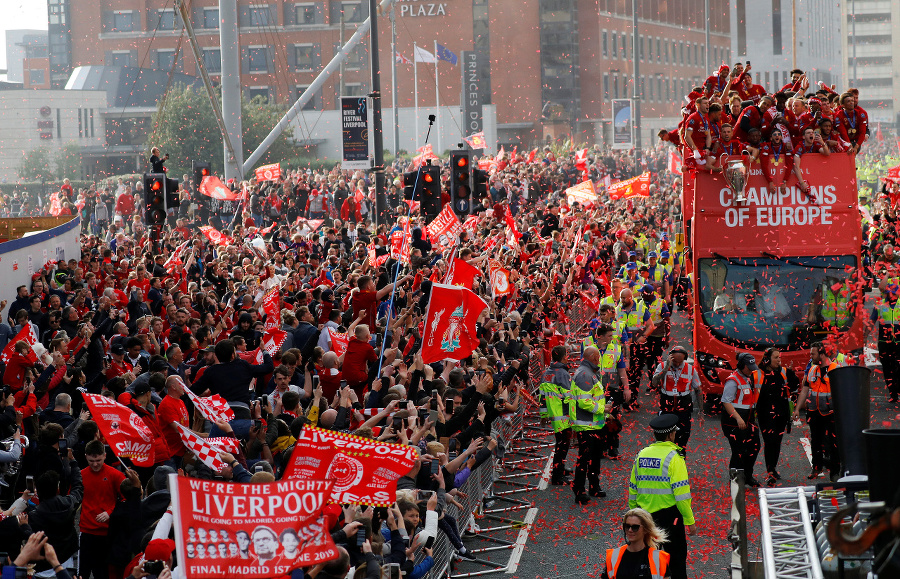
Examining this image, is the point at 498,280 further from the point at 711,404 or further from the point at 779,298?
the point at 779,298

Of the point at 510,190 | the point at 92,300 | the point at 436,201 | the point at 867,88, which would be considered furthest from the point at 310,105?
the point at 867,88

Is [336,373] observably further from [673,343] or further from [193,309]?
[673,343]

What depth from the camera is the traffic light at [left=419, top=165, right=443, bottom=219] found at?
22312mm

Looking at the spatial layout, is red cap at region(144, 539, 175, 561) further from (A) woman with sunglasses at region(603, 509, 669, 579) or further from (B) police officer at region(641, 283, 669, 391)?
(B) police officer at region(641, 283, 669, 391)

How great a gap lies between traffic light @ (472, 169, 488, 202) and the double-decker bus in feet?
24.4

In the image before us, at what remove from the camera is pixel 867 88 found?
179500 millimetres

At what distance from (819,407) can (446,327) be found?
184 inches

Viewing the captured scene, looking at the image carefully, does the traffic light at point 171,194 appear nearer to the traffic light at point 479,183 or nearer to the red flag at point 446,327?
the traffic light at point 479,183

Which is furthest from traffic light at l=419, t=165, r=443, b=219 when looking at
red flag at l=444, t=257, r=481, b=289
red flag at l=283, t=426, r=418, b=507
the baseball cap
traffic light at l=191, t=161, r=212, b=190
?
red flag at l=283, t=426, r=418, b=507

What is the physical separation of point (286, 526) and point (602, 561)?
218 inches

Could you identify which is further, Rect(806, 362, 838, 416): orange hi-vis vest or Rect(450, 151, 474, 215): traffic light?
Rect(450, 151, 474, 215): traffic light

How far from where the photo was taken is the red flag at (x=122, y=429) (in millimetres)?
9828

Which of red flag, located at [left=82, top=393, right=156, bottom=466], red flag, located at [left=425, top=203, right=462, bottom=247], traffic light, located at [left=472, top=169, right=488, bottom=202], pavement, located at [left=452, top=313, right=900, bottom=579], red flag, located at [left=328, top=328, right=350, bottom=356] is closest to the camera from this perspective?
red flag, located at [left=82, top=393, right=156, bottom=466]

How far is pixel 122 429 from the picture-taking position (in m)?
9.98
